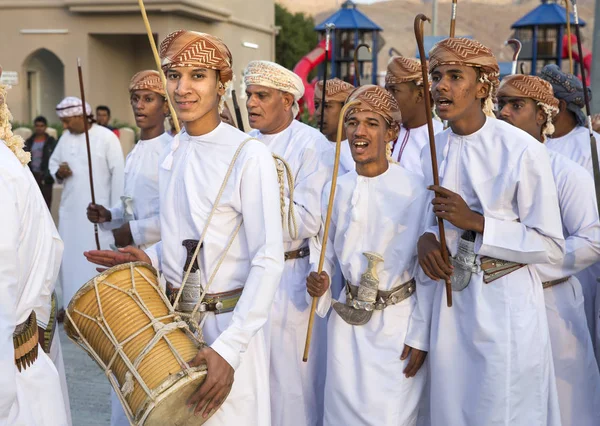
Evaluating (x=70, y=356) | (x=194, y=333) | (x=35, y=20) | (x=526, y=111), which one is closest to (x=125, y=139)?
(x=35, y=20)

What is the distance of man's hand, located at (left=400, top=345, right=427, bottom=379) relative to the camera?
435 cm

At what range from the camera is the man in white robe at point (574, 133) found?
5746 millimetres

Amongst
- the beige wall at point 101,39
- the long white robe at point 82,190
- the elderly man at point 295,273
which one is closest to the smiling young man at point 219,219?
the elderly man at point 295,273

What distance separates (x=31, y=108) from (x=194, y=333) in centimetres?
2788

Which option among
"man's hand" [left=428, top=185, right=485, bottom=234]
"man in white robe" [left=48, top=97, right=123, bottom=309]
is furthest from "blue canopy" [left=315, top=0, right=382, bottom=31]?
"man's hand" [left=428, top=185, right=485, bottom=234]

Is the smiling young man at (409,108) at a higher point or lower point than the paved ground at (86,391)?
higher

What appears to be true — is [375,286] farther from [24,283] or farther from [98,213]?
[98,213]

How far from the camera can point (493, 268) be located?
163 inches

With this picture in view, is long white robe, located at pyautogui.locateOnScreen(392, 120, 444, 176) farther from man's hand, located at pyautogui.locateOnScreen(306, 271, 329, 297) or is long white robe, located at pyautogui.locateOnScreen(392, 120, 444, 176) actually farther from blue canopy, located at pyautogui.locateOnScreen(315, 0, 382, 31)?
blue canopy, located at pyautogui.locateOnScreen(315, 0, 382, 31)

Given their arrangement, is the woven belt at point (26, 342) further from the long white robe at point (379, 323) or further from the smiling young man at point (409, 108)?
the smiling young man at point (409, 108)

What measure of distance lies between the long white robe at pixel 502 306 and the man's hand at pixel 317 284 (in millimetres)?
608

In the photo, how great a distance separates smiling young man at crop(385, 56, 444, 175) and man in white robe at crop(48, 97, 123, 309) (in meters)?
3.95

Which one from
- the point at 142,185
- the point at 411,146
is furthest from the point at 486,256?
the point at 142,185

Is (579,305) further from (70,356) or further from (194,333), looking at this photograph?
(70,356)
